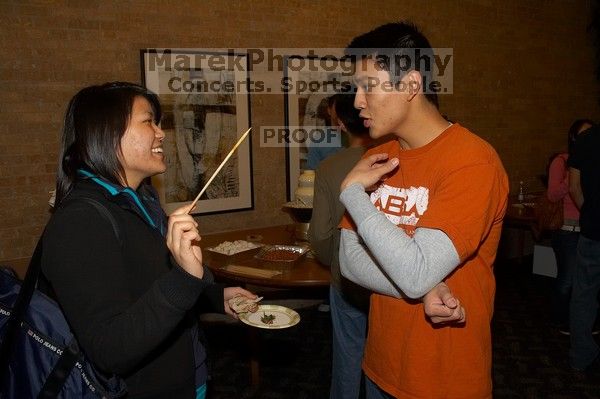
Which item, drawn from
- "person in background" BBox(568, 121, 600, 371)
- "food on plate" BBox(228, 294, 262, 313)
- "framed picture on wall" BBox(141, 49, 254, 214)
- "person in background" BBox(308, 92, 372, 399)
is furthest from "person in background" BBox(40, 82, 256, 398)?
"person in background" BBox(568, 121, 600, 371)

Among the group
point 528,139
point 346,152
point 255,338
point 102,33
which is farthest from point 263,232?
point 528,139

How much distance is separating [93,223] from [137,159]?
0.31 meters

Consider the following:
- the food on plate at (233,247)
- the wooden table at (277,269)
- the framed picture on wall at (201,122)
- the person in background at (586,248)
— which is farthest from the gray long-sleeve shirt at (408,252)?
the framed picture on wall at (201,122)

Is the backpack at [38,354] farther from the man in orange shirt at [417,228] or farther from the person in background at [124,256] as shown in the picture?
the man in orange shirt at [417,228]

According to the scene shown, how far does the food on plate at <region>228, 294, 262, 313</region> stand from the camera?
68.6 inches

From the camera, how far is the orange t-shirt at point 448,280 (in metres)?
1.31

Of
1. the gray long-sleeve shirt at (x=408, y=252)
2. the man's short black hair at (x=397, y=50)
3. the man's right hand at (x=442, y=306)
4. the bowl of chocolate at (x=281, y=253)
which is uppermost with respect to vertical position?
the man's short black hair at (x=397, y=50)

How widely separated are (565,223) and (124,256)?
371 cm

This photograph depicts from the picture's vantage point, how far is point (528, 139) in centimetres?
663

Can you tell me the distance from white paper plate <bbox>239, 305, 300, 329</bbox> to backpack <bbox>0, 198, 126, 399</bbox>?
63cm

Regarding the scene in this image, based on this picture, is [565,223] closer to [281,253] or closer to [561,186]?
[561,186]

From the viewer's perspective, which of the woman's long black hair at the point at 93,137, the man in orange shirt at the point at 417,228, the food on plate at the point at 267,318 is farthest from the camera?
the food on plate at the point at 267,318

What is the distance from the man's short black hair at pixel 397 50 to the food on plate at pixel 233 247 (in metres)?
1.92

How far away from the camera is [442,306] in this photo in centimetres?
127
